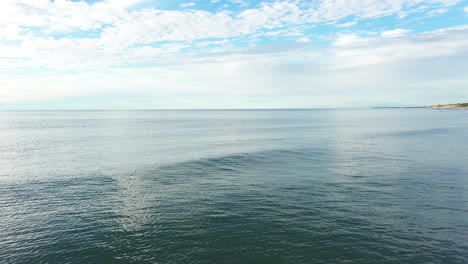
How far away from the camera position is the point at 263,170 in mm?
46125

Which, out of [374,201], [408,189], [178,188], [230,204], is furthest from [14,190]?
[408,189]

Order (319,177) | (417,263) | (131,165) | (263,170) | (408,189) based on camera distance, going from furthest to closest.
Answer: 1. (131,165)
2. (263,170)
3. (319,177)
4. (408,189)
5. (417,263)

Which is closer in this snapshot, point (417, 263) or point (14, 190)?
point (417, 263)

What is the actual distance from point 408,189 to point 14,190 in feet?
152

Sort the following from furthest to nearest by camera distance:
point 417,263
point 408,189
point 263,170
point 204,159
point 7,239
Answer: point 204,159, point 263,170, point 408,189, point 7,239, point 417,263

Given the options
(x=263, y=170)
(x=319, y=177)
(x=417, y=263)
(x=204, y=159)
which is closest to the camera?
(x=417, y=263)

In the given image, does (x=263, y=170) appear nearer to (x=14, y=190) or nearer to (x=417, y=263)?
(x=417, y=263)

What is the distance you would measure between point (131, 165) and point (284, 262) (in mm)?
37387

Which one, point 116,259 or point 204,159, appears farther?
point 204,159

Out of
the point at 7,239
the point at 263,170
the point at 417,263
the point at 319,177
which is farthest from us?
the point at 263,170

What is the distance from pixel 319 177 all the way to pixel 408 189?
10.4 meters

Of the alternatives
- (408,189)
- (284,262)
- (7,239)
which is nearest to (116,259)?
(7,239)

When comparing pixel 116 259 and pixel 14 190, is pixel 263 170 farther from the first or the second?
pixel 14 190

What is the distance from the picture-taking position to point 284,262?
66.1 feet
